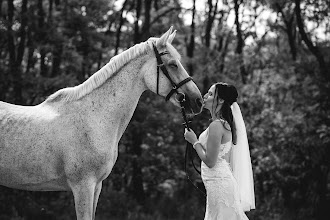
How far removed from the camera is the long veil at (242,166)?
4.43 m

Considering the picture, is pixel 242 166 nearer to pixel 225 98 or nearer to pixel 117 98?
pixel 225 98

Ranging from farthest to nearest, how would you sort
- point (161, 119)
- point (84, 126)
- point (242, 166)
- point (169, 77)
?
point (161, 119) < point (242, 166) < point (169, 77) < point (84, 126)

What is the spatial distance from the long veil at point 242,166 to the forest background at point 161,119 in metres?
4.55

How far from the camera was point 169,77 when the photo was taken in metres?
4.20

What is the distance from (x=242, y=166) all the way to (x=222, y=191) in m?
0.38

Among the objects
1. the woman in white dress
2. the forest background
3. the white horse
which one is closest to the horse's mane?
the white horse

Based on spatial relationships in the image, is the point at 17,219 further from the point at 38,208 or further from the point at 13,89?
the point at 13,89

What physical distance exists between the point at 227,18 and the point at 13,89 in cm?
905

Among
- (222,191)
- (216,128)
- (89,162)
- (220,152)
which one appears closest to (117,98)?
(89,162)

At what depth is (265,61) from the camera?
14445 millimetres

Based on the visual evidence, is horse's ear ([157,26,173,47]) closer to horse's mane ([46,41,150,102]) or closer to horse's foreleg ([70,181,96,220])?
horse's mane ([46,41,150,102])

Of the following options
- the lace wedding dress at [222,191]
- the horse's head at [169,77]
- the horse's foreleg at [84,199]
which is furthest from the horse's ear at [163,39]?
the horse's foreleg at [84,199]

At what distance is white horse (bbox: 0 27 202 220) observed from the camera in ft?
13.1

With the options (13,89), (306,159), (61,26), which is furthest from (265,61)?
(13,89)
